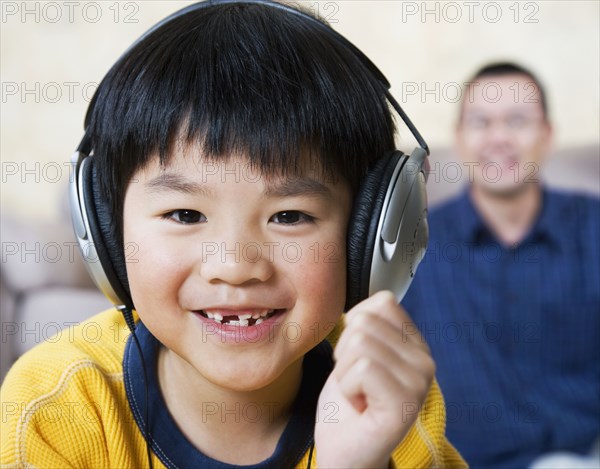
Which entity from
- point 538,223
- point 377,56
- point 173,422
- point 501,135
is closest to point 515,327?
point 538,223

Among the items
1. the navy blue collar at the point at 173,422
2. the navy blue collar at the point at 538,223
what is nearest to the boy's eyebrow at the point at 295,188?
the navy blue collar at the point at 173,422

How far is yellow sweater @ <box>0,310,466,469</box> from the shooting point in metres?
0.98

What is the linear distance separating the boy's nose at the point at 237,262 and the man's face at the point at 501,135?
1.61m

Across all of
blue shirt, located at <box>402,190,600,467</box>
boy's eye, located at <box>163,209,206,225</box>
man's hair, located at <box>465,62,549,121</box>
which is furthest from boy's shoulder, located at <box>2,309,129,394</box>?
man's hair, located at <box>465,62,549,121</box>

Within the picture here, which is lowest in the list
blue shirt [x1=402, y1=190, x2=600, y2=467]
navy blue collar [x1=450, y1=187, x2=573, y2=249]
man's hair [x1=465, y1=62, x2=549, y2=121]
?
blue shirt [x1=402, y1=190, x2=600, y2=467]

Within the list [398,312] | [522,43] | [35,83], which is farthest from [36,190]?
[398,312]

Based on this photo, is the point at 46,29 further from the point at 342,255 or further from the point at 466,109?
the point at 342,255

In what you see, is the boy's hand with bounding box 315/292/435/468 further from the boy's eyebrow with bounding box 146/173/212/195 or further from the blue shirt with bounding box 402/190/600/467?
the blue shirt with bounding box 402/190/600/467

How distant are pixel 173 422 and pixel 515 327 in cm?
128

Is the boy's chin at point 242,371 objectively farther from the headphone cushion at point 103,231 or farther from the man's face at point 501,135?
the man's face at point 501,135

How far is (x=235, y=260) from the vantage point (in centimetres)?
87

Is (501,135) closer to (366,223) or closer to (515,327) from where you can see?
(515,327)

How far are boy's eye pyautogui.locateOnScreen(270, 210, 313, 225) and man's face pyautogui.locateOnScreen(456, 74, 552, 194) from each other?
60.9 inches

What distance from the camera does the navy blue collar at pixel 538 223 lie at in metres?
2.31
